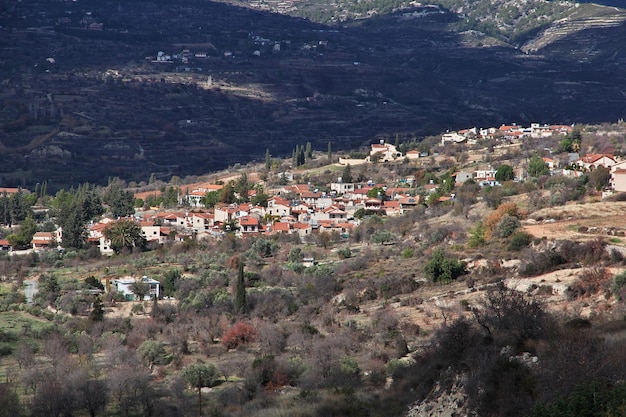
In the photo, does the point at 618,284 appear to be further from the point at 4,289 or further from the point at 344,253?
the point at 4,289

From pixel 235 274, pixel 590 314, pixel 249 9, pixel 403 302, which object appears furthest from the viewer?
pixel 249 9

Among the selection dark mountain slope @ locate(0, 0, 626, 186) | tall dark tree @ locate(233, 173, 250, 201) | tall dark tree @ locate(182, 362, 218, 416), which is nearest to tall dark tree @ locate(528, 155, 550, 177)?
tall dark tree @ locate(233, 173, 250, 201)

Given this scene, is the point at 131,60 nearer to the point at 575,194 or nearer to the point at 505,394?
the point at 575,194

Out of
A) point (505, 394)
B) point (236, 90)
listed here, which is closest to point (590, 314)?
point (505, 394)

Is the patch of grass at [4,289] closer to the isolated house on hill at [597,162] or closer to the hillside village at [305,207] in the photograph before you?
the hillside village at [305,207]

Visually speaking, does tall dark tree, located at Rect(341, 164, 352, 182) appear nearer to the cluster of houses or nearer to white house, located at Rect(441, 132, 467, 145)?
the cluster of houses

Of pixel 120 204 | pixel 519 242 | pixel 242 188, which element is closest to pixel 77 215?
pixel 120 204
